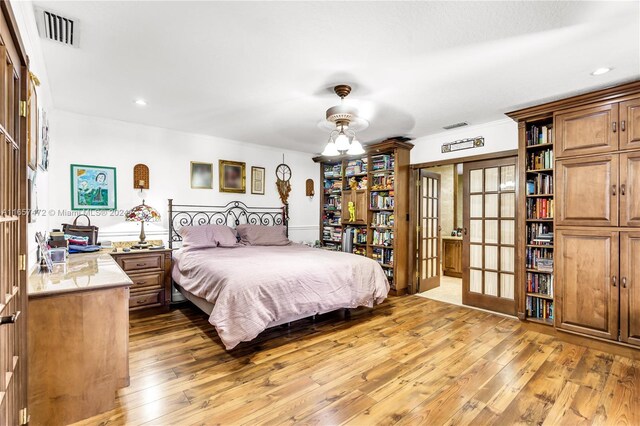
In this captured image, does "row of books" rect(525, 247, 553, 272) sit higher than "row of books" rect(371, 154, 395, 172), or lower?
lower

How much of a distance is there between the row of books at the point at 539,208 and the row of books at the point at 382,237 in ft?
6.30

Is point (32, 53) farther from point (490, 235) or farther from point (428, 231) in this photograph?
point (428, 231)

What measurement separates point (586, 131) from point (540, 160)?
20.6 inches

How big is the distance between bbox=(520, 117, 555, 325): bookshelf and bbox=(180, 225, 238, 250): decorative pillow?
12.1 feet

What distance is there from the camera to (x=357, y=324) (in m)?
3.50

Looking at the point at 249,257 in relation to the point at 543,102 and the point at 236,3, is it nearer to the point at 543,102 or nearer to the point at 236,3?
the point at 236,3

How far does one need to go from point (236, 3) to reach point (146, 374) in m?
2.63

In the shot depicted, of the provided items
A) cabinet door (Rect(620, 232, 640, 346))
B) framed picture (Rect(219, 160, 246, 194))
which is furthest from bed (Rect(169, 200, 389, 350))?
cabinet door (Rect(620, 232, 640, 346))

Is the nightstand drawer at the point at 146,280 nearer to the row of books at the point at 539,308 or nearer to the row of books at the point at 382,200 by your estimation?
the row of books at the point at 382,200

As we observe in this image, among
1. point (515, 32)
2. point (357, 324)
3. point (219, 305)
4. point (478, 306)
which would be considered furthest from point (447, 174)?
point (219, 305)

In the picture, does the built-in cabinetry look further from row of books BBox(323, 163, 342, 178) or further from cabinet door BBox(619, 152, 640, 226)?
cabinet door BBox(619, 152, 640, 226)

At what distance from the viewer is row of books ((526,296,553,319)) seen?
11.2ft

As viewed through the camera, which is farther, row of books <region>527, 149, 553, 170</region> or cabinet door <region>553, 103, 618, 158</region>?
row of books <region>527, 149, 553, 170</region>

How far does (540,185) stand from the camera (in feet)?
11.3
